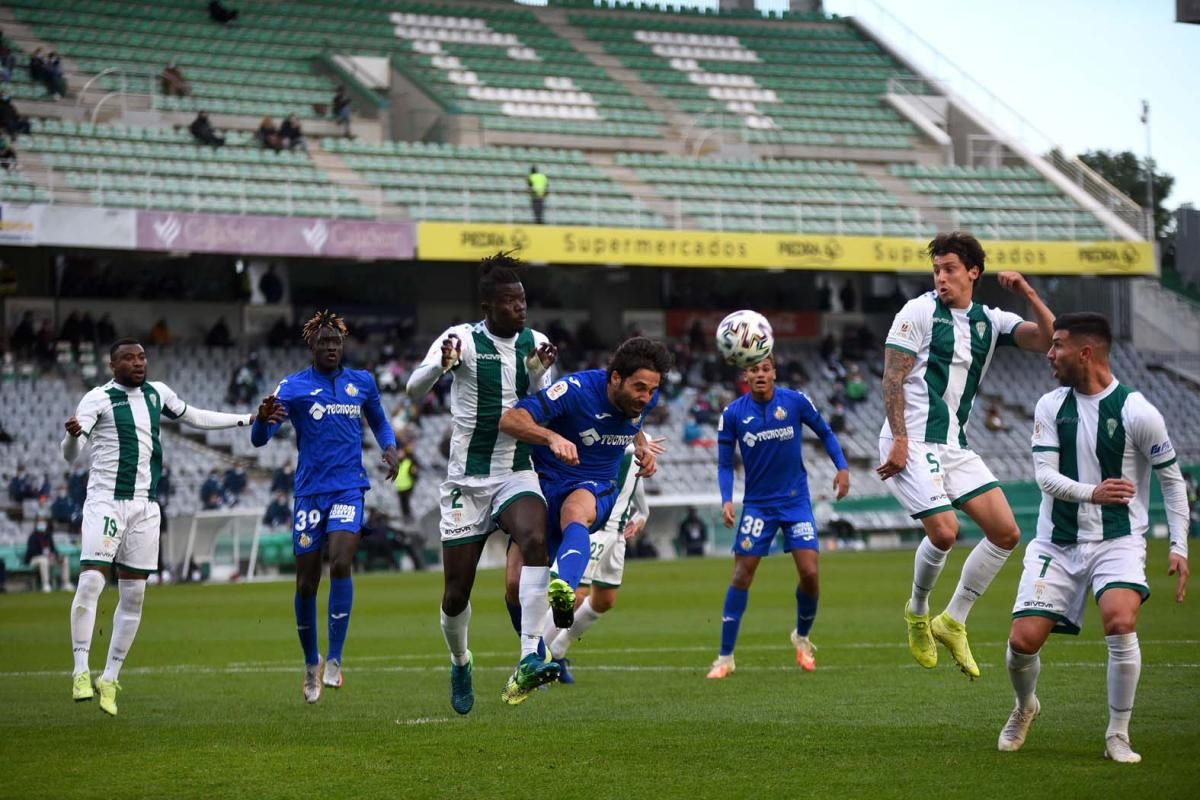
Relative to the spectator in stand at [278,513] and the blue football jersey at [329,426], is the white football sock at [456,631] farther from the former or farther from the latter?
the spectator in stand at [278,513]

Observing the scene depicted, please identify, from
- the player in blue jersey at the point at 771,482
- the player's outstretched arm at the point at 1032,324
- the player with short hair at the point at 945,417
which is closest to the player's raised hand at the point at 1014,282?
the player's outstretched arm at the point at 1032,324

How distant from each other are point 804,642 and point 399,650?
205 inches

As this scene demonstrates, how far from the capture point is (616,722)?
10.5 metres

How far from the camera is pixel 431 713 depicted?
37.0 feet

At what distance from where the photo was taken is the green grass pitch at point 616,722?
8039 mm

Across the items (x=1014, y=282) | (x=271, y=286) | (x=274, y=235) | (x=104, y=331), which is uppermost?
(x=274, y=235)

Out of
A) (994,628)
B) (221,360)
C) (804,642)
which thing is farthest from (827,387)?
(804,642)

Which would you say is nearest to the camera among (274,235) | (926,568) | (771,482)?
(926,568)

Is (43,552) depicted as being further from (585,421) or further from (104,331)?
(585,421)

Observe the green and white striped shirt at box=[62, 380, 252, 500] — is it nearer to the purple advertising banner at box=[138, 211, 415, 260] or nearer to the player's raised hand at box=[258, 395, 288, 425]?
the player's raised hand at box=[258, 395, 288, 425]

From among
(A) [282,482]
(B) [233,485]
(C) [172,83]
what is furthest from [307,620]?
(C) [172,83]

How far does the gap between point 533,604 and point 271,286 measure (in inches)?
1262

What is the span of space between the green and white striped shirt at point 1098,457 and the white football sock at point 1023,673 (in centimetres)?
62

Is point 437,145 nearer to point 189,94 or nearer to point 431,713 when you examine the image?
point 189,94
